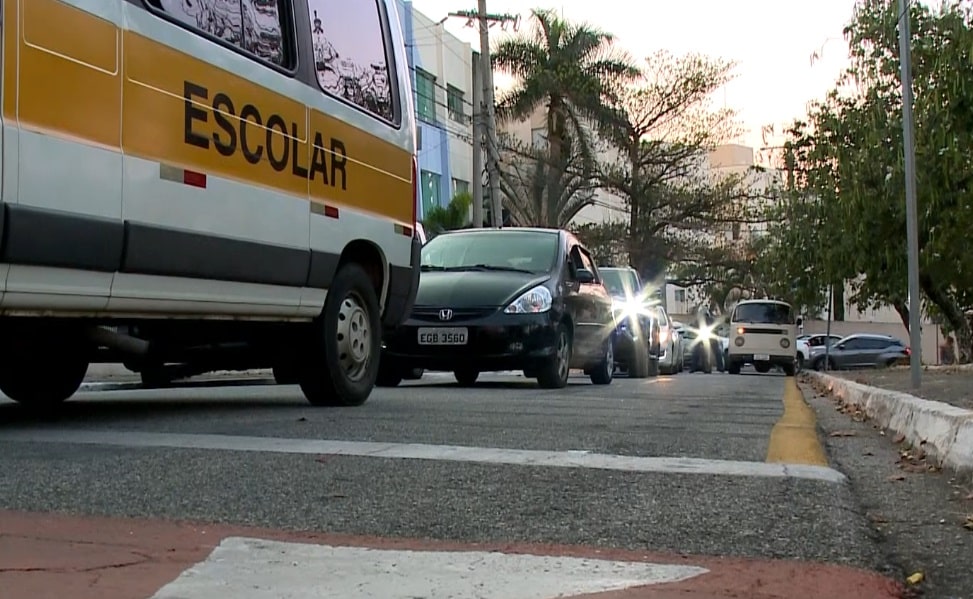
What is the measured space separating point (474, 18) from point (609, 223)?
41.4 feet

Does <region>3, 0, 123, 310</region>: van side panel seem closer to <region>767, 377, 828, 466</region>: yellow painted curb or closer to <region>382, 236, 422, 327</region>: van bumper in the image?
<region>382, 236, 422, 327</region>: van bumper

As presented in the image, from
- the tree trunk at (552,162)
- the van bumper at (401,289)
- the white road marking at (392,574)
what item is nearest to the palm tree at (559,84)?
the tree trunk at (552,162)

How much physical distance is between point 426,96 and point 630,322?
770 inches

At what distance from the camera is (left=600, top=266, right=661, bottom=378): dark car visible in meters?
16.6

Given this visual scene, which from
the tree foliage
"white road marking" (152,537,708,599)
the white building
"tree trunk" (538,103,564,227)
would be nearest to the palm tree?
"tree trunk" (538,103,564,227)

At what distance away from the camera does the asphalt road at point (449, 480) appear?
3.18 m

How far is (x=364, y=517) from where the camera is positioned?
3336mm

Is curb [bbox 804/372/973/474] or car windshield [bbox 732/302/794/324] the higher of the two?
car windshield [bbox 732/302/794/324]

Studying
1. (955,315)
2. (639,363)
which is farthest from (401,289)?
(955,315)

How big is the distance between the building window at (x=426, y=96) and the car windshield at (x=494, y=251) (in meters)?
23.4

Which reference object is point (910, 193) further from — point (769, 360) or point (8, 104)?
point (769, 360)

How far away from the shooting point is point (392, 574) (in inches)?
106

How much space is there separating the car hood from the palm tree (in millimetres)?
24167

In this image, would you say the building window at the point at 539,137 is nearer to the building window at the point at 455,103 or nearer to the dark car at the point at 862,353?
the building window at the point at 455,103
